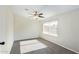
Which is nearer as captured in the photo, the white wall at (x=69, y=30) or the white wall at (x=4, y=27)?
→ the white wall at (x=4, y=27)

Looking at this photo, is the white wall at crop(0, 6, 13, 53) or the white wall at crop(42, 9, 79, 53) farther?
the white wall at crop(42, 9, 79, 53)

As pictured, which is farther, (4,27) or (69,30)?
(69,30)

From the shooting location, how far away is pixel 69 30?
3.34 m

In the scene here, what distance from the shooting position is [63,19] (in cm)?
352

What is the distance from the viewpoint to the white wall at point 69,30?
119 inches

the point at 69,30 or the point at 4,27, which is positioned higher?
the point at 4,27

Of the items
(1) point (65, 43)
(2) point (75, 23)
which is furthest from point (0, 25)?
(1) point (65, 43)

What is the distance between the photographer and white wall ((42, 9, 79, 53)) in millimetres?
3023

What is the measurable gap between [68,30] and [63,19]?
0.50 meters
